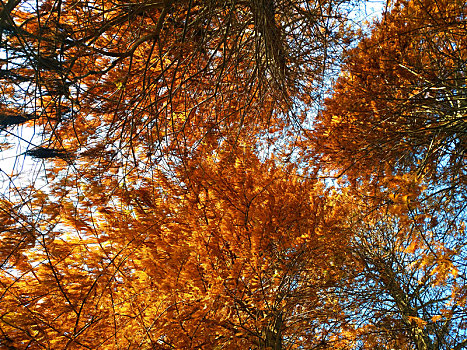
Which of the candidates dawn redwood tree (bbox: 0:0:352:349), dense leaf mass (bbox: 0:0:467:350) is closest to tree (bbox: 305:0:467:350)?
dense leaf mass (bbox: 0:0:467:350)

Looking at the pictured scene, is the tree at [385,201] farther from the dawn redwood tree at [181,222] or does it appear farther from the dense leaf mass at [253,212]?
the dawn redwood tree at [181,222]

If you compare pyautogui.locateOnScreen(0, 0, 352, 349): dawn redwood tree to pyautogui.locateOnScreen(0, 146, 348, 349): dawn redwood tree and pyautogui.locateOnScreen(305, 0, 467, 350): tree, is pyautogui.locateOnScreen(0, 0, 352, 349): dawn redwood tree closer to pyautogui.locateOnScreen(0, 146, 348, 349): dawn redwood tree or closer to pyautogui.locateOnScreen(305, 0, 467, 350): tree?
pyautogui.locateOnScreen(0, 146, 348, 349): dawn redwood tree

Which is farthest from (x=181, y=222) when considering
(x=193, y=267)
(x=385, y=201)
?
(x=385, y=201)

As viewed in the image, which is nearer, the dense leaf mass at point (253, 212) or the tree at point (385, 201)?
the dense leaf mass at point (253, 212)

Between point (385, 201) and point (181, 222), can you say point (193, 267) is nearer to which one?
point (181, 222)

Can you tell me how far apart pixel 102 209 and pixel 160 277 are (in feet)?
5.36

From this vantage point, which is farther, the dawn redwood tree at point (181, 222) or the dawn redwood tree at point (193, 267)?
the dawn redwood tree at point (193, 267)

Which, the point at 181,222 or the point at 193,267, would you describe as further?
the point at 181,222

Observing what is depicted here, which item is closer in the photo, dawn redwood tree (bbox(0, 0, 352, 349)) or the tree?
dawn redwood tree (bbox(0, 0, 352, 349))

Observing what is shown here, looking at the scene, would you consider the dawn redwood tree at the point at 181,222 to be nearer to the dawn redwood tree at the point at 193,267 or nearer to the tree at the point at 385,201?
the dawn redwood tree at the point at 193,267

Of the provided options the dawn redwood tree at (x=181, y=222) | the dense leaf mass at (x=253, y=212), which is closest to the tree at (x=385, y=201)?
the dense leaf mass at (x=253, y=212)

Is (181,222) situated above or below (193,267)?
above

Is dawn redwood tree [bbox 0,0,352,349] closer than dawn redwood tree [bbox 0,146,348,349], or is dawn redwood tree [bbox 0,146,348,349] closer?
dawn redwood tree [bbox 0,0,352,349]

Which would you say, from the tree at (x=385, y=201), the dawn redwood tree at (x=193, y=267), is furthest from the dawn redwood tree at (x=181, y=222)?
the tree at (x=385, y=201)
